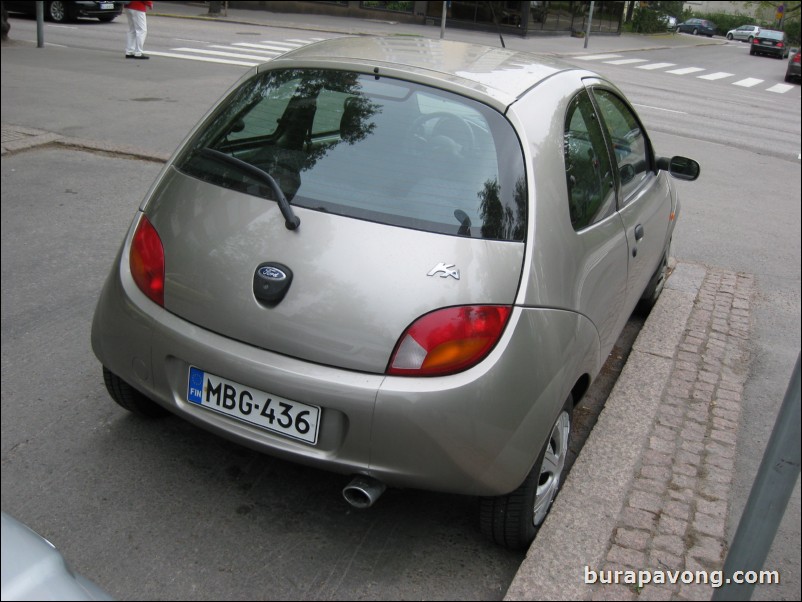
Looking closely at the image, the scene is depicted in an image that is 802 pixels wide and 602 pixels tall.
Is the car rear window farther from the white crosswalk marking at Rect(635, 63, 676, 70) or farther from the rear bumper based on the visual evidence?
the white crosswalk marking at Rect(635, 63, 676, 70)

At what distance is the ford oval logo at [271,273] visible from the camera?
283 cm

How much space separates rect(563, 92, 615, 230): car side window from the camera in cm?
338

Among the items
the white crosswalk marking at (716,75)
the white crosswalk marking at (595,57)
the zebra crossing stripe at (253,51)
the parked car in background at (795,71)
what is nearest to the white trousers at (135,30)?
the zebra crossing stripe at (253,51)

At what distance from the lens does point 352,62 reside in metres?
3.43

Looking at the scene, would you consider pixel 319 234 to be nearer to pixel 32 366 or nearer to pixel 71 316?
pixel 32 366

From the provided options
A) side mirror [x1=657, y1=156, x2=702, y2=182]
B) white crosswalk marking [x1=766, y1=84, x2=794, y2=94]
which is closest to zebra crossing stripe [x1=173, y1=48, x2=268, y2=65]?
side mirror [x1=657, y1=156, x2=702, y2=182]

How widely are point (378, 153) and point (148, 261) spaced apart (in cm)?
93

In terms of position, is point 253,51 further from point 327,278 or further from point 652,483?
point 327,278

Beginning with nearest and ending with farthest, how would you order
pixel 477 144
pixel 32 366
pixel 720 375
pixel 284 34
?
pixel 477 144, pixel 32 366, pixel 720 375, pixel 284 34

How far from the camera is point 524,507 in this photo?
120 inches

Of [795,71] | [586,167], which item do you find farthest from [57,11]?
[795,71]

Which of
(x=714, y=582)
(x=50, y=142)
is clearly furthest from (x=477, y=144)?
(x=50, y=142)

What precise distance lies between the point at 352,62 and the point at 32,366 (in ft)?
7.27

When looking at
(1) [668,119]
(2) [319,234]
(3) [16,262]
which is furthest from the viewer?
(1) [668,119]
